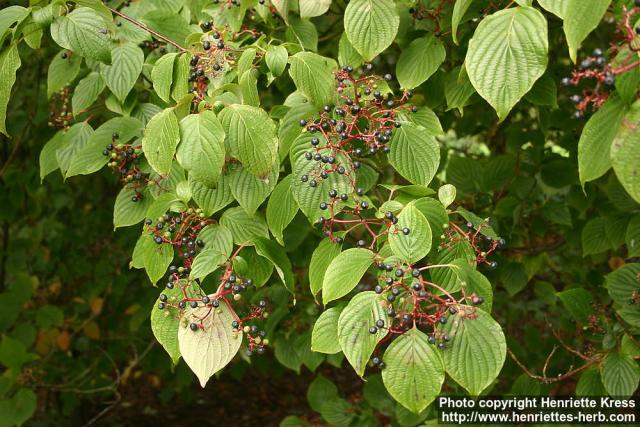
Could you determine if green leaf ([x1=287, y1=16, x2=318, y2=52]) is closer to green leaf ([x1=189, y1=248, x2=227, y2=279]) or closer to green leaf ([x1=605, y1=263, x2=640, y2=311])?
green leaf ([x1=189, y1=248, x2=227, y2=279])

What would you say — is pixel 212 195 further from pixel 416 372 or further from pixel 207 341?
pixel 416 372

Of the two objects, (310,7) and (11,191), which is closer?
(310,7)

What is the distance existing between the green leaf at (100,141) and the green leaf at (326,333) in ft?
3.35

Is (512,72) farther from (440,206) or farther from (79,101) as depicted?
(79,101)

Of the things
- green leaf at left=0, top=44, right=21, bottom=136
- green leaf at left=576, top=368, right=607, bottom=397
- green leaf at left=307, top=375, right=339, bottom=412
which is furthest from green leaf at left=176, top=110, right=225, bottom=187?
green leaf at left=307, top=375, right=339, bottom=412

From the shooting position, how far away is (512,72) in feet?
5.29

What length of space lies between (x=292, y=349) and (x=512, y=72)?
206 centimetres

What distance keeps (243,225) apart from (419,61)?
2.99ft

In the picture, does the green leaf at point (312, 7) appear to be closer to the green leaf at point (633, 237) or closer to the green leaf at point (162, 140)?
the green leaf at point (162, 140)

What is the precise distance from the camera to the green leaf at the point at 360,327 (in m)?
1.66

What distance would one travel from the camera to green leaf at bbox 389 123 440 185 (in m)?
2.06

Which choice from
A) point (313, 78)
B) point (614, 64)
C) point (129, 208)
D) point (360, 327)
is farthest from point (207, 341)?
point (614, 64)

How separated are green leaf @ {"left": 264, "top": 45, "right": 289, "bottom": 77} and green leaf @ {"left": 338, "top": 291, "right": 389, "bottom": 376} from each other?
2.49 ft

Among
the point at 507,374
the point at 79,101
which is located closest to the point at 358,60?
the point at 79,101
